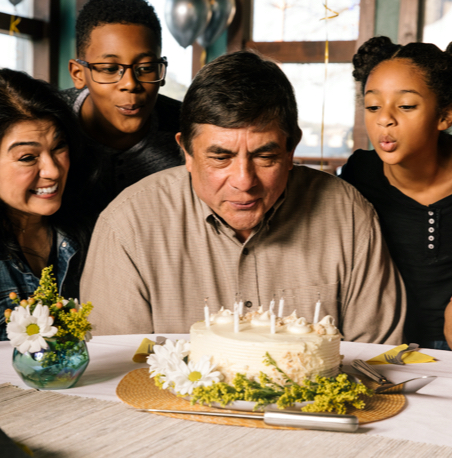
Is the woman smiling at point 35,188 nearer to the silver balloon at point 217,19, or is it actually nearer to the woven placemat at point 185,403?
the woven placemat at point 185,403

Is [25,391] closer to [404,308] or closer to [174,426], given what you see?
[174,426]

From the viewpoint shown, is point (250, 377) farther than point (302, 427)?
Yes

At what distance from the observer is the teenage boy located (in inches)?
98.1

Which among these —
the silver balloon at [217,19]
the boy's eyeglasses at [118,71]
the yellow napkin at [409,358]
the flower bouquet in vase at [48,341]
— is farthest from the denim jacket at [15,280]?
the silver balloon at [217,19]

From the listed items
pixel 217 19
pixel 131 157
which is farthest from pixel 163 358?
pixel 217 19

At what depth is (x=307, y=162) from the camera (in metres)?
6.14

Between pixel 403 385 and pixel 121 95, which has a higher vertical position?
pixel 121 95

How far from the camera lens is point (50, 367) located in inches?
46.1

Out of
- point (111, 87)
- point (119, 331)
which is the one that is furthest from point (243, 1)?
point (119, 331)

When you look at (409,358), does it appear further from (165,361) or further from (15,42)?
(15,42)

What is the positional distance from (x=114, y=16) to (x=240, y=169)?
1212 millimetres

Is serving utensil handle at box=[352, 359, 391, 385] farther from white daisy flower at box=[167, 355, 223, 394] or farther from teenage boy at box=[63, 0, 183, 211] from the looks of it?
teenage boy at box=[63, 0, 183, 211]

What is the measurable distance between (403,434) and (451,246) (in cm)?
142

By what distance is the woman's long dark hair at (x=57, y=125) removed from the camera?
219cm
